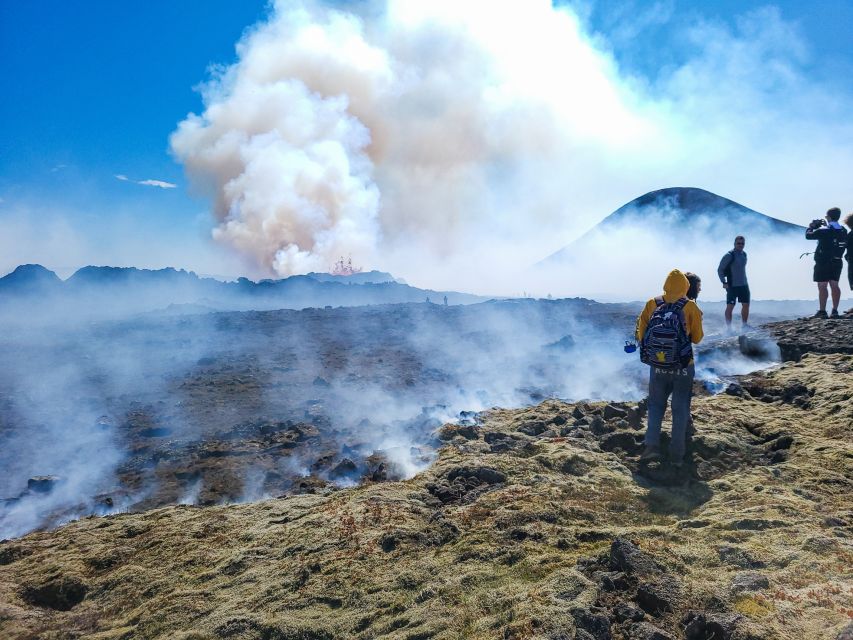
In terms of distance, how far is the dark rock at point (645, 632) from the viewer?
124 inches

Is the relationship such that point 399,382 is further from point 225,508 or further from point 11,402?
point 11,402

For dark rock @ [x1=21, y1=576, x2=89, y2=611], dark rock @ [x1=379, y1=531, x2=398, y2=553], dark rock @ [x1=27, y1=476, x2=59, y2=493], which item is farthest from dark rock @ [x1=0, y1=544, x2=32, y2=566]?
dark rock @ [x1=379, y1=531, x2=398, y2=553]

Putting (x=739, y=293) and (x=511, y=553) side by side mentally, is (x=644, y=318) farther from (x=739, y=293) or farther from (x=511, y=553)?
(x=739, y=293)

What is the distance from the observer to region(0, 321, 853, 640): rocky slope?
3506mm

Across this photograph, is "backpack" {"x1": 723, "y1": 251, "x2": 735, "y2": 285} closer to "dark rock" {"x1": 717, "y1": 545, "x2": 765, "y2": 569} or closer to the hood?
the hood

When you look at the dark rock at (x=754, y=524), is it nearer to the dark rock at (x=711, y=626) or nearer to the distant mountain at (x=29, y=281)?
the dark rock at (x=711, y=626)

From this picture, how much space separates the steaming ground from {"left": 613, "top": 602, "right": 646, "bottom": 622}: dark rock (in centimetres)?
430

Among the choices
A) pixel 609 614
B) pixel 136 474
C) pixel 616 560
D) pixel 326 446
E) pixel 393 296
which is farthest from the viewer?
pixel 393 296

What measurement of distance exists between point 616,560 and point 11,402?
1531 cm

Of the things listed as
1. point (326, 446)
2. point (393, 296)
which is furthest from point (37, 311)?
point (326, 446)

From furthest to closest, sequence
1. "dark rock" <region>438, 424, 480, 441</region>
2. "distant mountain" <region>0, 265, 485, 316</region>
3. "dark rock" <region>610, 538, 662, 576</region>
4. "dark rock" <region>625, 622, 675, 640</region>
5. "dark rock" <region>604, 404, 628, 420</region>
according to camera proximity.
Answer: "distant mountain" <region>0, 265, 485, 316</region> < "dark rock" <region>438, 424, 480, 441</region> < "dark rock" <region>604, 404, 628, 420</region> < "dark rock" <region>610, 538, 662, 576</region> < "dark rock" <region>625, 622, 675, 640</region>

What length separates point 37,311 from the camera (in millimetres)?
32156

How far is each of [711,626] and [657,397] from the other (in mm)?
3549

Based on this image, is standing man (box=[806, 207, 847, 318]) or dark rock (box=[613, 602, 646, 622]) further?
standing man (box=[806, 207, 847, 318])
